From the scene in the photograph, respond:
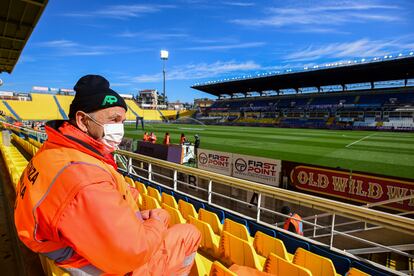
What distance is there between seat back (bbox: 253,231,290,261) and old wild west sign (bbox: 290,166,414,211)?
4.71 metres

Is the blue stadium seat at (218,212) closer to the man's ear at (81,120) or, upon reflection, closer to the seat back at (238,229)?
the seat back at (238,229)

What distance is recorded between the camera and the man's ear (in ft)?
4.06

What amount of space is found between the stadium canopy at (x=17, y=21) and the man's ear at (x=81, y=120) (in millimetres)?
5728

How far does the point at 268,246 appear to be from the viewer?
254 centimetres

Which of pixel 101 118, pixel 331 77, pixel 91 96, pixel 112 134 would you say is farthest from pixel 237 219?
pixel 331 77

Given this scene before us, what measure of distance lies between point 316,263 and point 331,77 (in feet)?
141

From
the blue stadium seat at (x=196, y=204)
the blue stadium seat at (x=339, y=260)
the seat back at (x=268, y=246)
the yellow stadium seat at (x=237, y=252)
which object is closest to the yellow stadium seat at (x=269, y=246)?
the seat back at (x=268, y=246)

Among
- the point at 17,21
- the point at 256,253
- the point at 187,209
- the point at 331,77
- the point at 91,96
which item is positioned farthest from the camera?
the point at 331,77

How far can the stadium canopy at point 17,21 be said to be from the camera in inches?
213

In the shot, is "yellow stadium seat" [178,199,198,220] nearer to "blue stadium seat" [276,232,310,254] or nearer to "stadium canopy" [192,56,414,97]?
"blue stadium seat" [276,232,310,254]

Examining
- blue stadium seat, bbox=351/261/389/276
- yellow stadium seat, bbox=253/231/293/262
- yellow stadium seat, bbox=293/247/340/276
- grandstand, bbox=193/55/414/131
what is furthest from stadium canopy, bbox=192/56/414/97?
yellow stadium seat, bbox=293/247/340/276

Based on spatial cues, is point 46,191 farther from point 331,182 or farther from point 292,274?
point 331,182

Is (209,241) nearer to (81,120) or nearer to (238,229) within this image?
(238,229)

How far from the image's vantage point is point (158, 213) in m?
1.37
